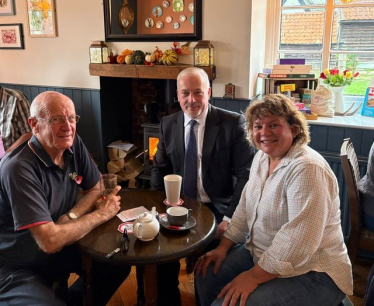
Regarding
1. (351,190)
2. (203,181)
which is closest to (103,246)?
(203,181)

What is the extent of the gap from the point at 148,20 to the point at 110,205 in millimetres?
1996

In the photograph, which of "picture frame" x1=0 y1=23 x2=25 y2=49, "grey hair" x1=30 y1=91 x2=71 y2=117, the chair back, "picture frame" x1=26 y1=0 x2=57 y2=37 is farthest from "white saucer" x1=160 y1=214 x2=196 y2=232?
"picture frame" x1=0 y1=23 x2=25 y2=49

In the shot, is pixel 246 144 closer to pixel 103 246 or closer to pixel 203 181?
pixel 203 181

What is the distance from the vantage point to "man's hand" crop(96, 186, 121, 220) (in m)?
1.61

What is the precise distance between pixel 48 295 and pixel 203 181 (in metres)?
0.92

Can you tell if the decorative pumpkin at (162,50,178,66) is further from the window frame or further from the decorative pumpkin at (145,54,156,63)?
the window frame

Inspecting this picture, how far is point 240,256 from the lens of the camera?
5.44 ft

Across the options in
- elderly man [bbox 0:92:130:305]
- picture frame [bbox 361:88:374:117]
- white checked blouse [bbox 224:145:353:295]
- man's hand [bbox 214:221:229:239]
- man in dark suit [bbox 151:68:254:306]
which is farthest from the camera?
picture frame [bbox 361:88:374:117]

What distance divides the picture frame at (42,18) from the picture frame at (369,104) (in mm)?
2664

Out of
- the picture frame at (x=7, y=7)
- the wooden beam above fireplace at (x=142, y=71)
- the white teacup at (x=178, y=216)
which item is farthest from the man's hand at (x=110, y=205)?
the picture frame at (x=7, y=7)

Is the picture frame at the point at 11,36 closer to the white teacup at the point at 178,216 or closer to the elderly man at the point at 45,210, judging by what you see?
the elderly man at the point at 45,210

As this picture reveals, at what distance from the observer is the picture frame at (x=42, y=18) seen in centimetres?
337

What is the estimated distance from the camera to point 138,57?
303 centimetres

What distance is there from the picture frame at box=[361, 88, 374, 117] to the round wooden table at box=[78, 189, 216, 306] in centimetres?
174
